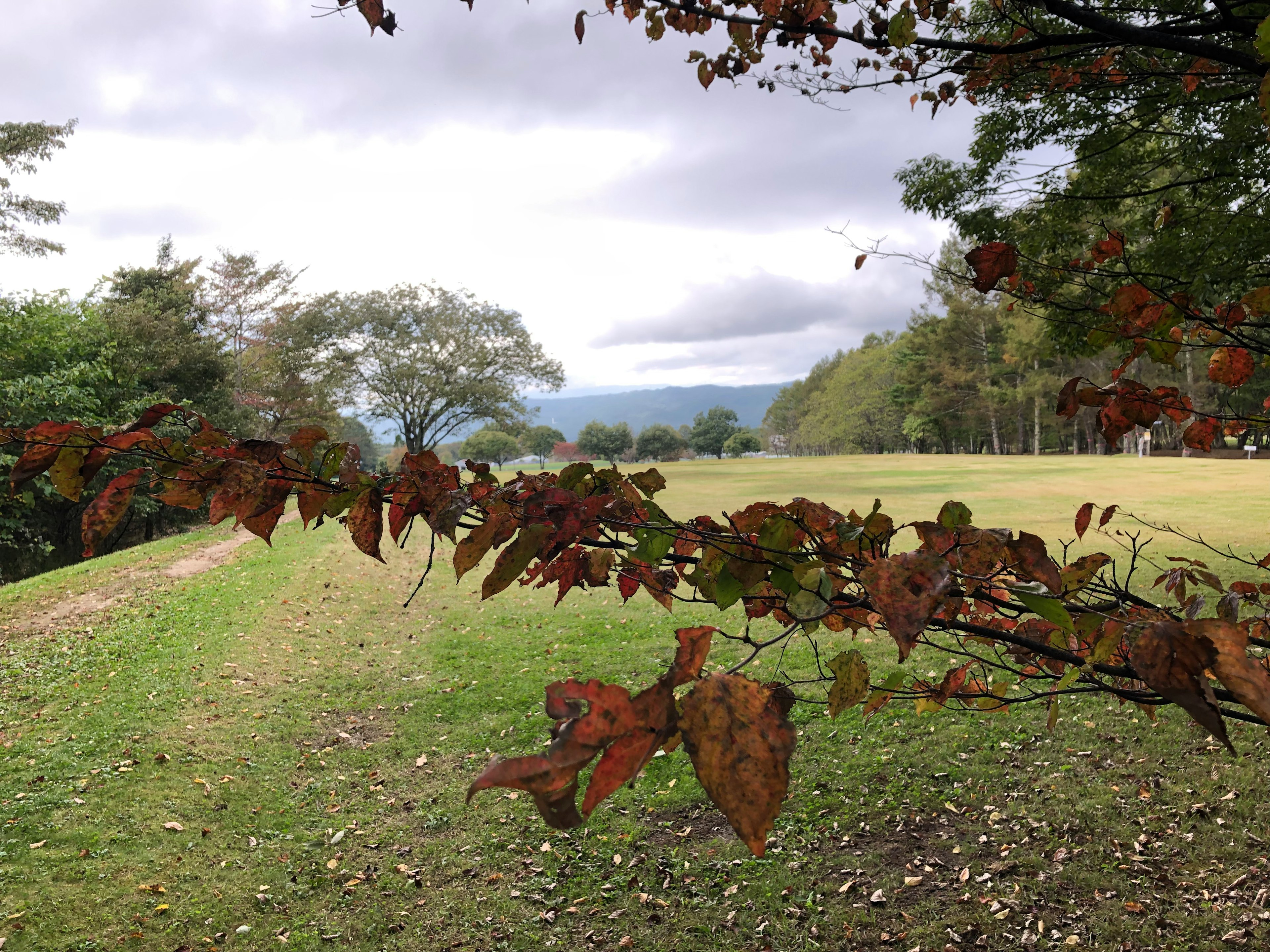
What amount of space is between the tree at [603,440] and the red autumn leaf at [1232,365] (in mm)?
77818

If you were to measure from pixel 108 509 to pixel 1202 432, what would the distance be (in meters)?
2.48

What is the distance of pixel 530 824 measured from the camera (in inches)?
177

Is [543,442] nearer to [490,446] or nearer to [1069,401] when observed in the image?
[490,446]

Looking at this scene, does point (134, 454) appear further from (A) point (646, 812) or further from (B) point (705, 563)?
(A) point (646, 812)

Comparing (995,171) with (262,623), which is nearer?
(995,171)

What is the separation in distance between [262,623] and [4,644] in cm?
264

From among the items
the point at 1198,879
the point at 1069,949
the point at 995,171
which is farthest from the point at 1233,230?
the point at 1069,949

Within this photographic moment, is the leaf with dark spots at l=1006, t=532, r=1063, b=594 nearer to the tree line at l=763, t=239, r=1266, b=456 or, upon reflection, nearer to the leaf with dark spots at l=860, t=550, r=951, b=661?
the leaf with dark spots at l=860, t=550, r=951, b=661

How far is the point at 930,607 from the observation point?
2.40 ft

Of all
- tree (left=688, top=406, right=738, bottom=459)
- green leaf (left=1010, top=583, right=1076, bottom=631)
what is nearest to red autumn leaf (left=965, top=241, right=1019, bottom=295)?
green leaf (left=1010, top=583, right=1076, bottom=631)

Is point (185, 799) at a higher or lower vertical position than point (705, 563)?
lower

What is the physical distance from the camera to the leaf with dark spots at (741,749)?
Answer: 1.95ft

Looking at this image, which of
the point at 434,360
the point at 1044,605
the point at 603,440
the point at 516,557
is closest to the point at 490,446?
the point at 603,440

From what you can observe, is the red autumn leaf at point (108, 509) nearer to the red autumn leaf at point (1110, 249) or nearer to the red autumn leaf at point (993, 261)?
the red autumn leaf at point (993, 261)
